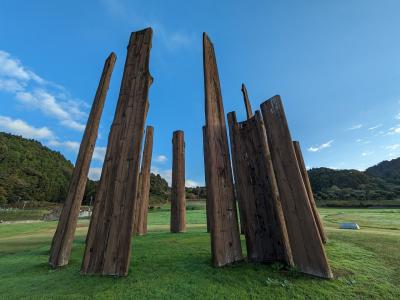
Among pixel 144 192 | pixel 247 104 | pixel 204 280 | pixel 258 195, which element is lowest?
pixel 204 280

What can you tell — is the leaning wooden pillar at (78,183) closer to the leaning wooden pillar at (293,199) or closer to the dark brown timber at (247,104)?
the dark brown timber at (247,104)

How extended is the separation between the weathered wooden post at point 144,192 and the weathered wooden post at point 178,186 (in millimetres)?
914

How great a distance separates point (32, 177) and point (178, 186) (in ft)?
227

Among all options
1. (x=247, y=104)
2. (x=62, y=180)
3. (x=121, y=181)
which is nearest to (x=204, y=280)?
(x=121, y=181)

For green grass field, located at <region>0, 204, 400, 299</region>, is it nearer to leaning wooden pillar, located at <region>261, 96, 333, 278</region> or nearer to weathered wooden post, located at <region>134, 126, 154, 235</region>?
leaning wooden pillar, located at <region>261, 96, 333, 278</region>

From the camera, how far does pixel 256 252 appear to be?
13.2ft

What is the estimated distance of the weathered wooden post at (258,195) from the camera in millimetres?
3943

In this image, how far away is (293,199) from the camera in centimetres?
354

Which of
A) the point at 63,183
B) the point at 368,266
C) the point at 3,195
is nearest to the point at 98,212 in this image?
the point at 368,266

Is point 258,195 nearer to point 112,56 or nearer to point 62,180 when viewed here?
point 112,56

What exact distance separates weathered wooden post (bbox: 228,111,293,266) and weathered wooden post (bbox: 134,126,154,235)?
4.69 m

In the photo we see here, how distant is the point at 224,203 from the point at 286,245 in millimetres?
1142

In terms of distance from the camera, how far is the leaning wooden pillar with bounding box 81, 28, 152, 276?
149 inches

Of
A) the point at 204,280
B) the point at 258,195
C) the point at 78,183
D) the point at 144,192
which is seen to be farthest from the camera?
the point at 144,192
